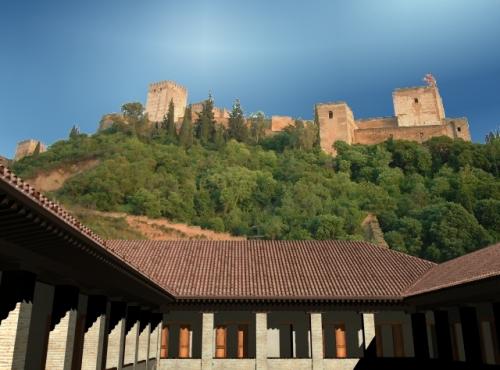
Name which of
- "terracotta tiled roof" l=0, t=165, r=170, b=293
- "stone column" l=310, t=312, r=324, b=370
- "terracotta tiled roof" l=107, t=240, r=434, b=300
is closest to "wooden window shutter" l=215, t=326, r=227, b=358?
"terracotta tiled roof" l=107, t=240, r=434, b=300

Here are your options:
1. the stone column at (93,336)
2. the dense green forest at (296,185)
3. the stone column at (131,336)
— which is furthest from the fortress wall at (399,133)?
the stone column at (93,336)

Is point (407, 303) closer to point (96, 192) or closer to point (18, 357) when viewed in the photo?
point (18, 357)

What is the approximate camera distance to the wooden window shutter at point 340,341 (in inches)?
778

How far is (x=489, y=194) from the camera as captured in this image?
57625 mm

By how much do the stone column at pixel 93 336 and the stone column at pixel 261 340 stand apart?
7.66 meters

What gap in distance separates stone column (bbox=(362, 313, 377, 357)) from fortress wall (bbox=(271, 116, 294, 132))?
71.3 metres

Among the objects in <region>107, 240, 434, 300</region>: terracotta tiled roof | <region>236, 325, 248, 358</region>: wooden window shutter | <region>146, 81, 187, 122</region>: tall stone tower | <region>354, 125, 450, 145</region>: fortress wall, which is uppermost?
<region>146, 81, 187, 122</region>: tall stone tower

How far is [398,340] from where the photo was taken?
1984 cm

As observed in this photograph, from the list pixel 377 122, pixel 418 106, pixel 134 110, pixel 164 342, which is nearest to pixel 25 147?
pixel 134 110

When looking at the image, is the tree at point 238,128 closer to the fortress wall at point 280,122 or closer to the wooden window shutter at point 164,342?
the fortress wall at point 280,122

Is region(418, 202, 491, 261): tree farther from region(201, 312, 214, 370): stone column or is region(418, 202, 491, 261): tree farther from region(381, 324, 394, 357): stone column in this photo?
region(201, 312, 214, 370): stone column

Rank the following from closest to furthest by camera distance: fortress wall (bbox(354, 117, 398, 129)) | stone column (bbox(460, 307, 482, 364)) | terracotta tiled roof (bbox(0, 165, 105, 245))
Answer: terracotta tiled roof (bbox(0, 165, 105, 245)), stone column (bbox(460, 307, 482, 364)), fortress wall (bbox(354, 117, 398, 129))

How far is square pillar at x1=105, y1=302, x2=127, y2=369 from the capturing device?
1321cm

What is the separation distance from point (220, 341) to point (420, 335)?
8.31m
